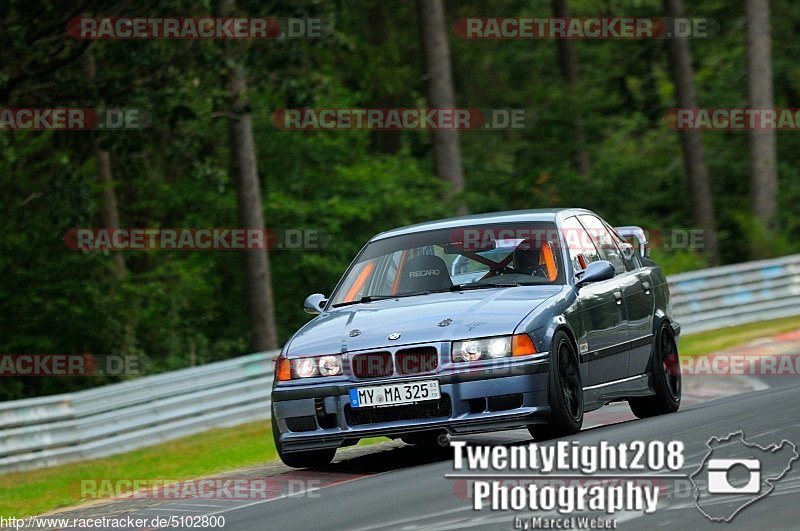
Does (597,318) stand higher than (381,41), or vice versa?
(381,41)

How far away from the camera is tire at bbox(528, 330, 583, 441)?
Result: 975 centimetres

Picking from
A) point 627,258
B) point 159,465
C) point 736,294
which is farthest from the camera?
point 736,294

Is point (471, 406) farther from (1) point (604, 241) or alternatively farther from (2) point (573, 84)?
(2) point (573, 84)

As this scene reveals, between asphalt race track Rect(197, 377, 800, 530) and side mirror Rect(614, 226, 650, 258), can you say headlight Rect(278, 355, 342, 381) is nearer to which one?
asphalt race track Rect(197, 377, 800, 530)

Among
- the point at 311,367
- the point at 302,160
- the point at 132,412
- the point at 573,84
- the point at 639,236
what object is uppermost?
the point at 573,84

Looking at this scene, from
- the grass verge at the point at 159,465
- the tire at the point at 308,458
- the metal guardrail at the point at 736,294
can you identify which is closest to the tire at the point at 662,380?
the grass verge at the point at 159,465

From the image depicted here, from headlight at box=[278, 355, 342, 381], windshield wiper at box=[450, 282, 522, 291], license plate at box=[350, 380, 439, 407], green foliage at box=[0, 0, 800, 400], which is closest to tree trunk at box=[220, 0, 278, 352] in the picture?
green foliage at box=[0, 0, 800, 400]

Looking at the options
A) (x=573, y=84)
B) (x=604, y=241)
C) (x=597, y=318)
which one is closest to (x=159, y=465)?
(x=604, y=241)

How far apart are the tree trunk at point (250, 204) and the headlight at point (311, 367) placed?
13.6m

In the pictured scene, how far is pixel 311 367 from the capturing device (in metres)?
10.1

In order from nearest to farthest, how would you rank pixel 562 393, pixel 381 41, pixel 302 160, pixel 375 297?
pixel 562 393 → pixel 375 297 → pixel 302 160 → pixel 381 41

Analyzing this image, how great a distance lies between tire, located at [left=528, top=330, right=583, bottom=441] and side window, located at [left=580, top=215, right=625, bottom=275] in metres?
1.85

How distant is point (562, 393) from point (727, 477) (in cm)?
213

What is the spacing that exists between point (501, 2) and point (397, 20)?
9.99ft
